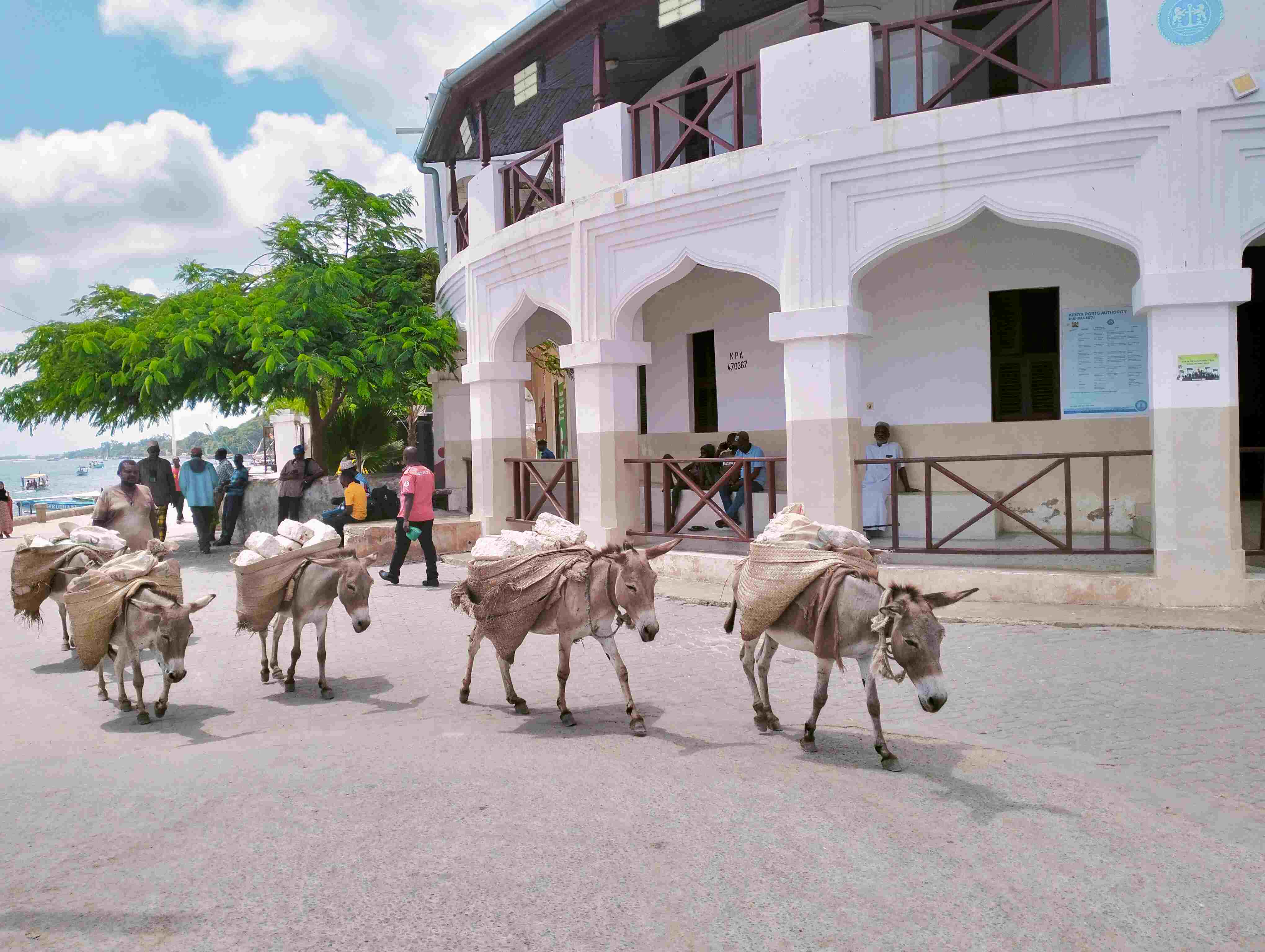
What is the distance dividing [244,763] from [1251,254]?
12.2 meters

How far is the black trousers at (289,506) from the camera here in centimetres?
1680

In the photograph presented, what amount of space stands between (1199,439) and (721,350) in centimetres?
725

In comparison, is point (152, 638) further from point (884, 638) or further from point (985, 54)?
point (985, 54)

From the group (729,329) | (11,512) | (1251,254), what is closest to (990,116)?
(1251,254)

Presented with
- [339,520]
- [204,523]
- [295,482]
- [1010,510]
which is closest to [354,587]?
[1010,510]

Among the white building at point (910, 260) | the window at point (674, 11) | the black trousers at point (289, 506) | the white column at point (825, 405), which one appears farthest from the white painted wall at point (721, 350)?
the black trousers at point (289, 506)

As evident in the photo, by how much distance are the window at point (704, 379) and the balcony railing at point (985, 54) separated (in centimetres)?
480

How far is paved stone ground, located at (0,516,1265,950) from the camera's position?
12.1 ft

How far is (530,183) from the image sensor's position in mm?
13836

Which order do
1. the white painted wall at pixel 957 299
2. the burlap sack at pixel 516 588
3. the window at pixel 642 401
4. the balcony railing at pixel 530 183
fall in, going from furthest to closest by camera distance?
the window at pixel 642 401
the balcony railing at pixel 530 183
the white painted wall at pixel 957 299
the burlap sack at pixel 516 588

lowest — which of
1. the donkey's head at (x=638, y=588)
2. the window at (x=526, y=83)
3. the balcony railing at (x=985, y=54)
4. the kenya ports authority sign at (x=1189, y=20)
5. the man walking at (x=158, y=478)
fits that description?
the donkey's head at (x=638, y=588)

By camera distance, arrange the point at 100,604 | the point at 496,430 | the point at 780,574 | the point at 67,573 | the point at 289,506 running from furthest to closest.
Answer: the point at 289,506 → the point at 496,430 → the point at 67,573 → the point at 100,604 → the point at 780,574

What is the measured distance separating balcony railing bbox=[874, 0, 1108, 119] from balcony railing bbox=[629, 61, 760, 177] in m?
1.58

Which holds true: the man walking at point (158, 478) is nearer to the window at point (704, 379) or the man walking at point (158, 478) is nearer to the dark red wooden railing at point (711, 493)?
the dark red wooden railing at point (711, 493)
